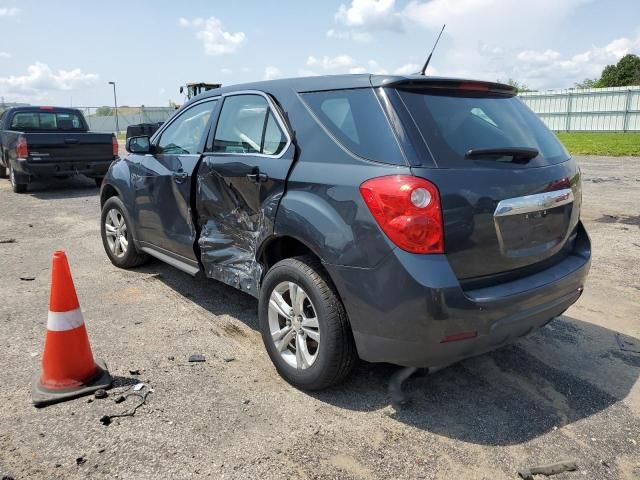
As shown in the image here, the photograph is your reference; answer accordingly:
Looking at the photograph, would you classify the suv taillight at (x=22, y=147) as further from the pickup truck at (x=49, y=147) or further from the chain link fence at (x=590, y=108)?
the chain link fence at (x=590, y=108)

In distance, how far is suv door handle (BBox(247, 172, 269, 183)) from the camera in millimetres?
3320

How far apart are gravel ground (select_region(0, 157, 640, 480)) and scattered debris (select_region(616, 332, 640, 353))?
0.12ft

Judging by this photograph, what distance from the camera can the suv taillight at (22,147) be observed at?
1036cm

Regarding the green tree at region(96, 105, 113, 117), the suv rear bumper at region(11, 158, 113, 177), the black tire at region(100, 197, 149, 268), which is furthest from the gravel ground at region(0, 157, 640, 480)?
the green tree at region(96, 105, 113, 117)

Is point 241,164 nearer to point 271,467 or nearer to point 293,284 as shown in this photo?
point 293,284

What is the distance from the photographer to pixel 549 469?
2.46m

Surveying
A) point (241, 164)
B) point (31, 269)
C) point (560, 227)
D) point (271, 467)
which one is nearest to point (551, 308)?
point (560, 227)

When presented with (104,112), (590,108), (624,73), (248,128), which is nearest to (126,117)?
(104,112)

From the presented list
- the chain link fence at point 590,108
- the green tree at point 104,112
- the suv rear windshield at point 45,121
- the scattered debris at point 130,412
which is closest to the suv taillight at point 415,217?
the scattered debris at point 130,412

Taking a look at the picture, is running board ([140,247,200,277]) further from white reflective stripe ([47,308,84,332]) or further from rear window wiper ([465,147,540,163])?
rear window wiper ([465,147,540,163])

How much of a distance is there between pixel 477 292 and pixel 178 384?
1864 millimetres

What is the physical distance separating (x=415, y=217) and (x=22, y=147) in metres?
10.2

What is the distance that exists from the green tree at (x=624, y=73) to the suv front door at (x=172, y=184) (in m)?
65.6

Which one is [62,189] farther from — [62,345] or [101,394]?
[101,394]
